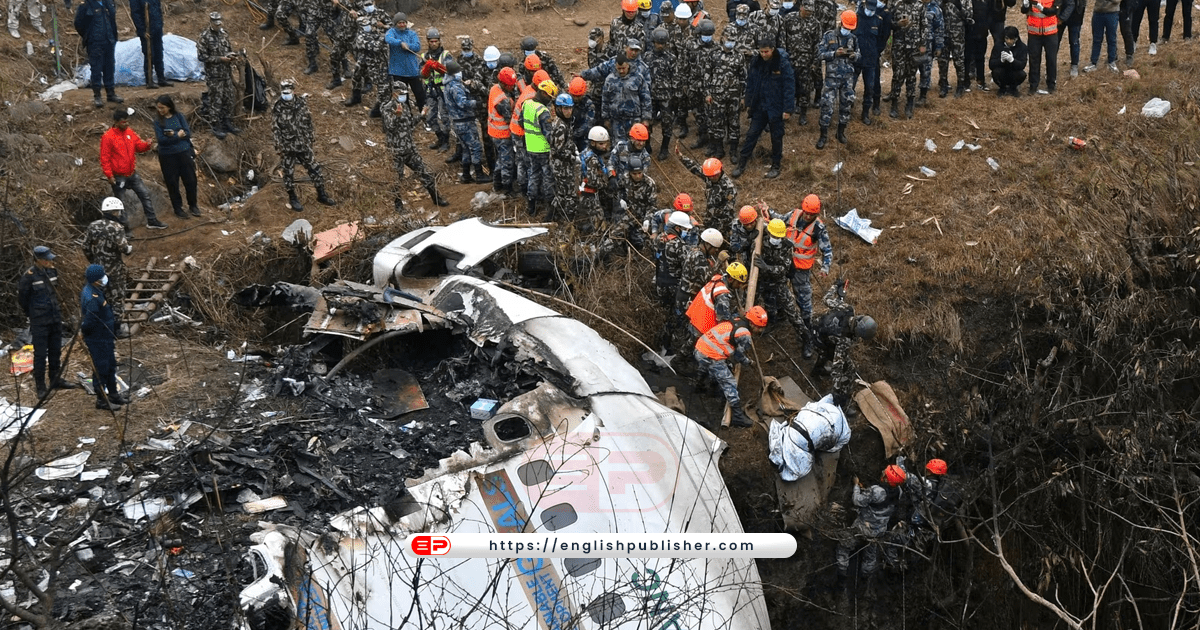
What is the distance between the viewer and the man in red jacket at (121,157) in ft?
37.5

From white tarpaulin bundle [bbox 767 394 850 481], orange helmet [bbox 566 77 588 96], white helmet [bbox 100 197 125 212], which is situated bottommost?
→ white tarpaulin bundle [bbox 767 394 850 481]

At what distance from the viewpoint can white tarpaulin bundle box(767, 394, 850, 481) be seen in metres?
8.32

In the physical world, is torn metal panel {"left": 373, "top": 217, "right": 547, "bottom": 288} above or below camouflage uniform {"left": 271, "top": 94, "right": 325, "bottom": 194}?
below

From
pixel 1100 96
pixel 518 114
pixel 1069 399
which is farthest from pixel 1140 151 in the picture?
pixel 518 114

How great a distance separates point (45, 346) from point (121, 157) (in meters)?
3.18

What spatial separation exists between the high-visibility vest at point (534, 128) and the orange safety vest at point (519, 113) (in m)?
0.09

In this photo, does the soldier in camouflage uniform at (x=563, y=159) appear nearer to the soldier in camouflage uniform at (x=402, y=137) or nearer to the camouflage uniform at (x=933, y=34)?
the soldier in camouflage uniform at (x=402, y=137)

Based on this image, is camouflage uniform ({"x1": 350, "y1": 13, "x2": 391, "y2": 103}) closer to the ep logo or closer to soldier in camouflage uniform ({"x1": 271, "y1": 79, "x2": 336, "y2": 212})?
soldier in camouflage uniform ({"x1": 271, "y1": 79, "x2": 336, "y2": 212})

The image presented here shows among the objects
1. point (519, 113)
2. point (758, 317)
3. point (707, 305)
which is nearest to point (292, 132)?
point (519, 113)

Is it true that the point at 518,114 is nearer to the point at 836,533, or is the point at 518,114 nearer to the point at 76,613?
the point at 836,533

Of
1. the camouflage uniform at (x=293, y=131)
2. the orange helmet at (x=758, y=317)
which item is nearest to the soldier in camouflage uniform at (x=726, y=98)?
the orange helmet at (x=758, y=317)

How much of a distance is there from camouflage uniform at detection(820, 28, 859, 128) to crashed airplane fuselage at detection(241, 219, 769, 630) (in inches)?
248

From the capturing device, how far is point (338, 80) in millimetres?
15508

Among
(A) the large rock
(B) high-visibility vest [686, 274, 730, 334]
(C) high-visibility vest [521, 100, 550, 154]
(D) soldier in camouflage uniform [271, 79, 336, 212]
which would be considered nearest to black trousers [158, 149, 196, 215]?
(D) soldier in camouflage uniform [271, 79, 336, 212]
